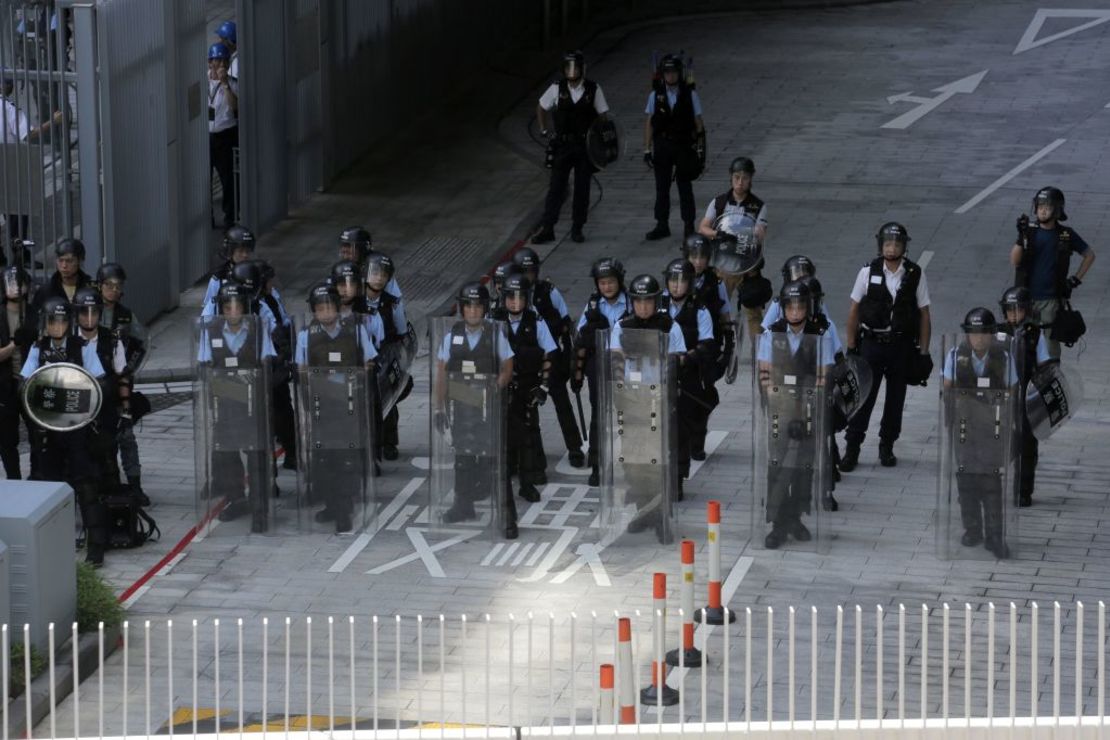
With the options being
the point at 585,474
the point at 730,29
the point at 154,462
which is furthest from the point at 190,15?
the point at 730,29

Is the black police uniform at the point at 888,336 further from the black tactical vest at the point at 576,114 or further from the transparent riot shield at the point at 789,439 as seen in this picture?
the black tactical vest at the point at 576,114

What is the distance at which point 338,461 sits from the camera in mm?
16203

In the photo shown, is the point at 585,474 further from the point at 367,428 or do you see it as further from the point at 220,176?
the point at 220,176

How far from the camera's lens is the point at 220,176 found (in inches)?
957

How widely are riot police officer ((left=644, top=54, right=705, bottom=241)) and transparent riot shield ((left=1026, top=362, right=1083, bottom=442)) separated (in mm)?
7183

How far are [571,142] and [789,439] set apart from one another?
8148 mm

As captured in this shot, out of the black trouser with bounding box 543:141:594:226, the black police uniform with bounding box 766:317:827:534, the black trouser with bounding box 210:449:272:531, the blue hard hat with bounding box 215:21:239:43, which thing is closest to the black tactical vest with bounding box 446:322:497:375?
the black trouser with bounding box 210:449:272:531

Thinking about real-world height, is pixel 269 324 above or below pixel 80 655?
above

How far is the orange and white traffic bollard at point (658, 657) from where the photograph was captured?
11844 mm

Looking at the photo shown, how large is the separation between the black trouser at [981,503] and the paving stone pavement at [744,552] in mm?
242

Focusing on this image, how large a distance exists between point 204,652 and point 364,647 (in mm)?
943

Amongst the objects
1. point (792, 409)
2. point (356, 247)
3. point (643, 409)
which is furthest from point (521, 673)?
point (356, 247)

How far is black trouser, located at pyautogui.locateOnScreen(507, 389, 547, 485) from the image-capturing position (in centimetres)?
1639

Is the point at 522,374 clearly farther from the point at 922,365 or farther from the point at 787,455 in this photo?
the point at 922,365
